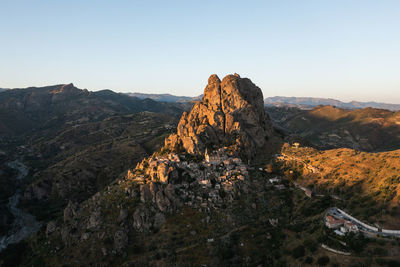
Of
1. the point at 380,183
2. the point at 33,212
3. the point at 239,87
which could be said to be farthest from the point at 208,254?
the point at 33,212

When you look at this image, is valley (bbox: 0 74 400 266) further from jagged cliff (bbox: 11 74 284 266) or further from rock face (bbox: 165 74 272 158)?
rock face (bbox: 165 74 272 158)

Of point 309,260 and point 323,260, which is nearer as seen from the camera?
point 323,260

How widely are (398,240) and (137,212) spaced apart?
276 ft

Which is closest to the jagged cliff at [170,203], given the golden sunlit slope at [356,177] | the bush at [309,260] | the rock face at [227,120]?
the rock face at [227,120]

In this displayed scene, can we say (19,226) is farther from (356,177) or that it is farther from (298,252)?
(356,177)

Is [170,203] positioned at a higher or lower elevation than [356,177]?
lower

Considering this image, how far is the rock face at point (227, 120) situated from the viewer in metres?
142

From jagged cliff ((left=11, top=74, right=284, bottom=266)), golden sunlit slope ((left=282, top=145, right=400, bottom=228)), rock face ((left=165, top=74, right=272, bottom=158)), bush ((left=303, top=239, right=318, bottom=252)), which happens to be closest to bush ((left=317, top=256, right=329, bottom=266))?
bush ((left=303, top=239, right=318, bottom=252))

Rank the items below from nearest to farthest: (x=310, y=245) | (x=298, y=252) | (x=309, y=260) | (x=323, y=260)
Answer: (x=323, y=260) → (x=309, y=260) → (x=298, y=252) → (x=310, y=245)

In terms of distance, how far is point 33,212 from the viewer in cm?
16512

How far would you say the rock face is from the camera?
142500mm

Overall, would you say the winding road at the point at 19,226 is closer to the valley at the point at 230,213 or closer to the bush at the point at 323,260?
the valley at the point at 230,213

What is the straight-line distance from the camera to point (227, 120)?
151 m

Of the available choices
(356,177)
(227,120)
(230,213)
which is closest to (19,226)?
(230,213)
